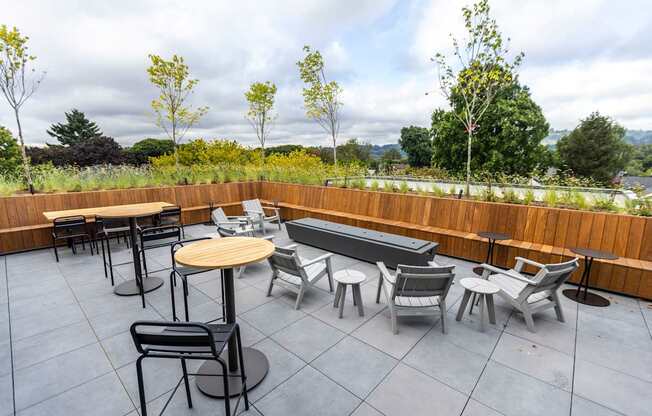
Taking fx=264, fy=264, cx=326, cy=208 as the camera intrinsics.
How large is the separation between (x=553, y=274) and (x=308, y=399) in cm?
256

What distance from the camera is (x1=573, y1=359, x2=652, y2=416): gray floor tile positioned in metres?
1.80

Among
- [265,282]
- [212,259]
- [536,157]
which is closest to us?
[212,259]

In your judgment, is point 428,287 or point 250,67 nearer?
point 428,287

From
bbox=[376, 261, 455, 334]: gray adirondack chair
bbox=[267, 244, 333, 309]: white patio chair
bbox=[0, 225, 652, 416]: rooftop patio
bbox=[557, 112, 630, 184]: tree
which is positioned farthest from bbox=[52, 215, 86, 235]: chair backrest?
bbox=[557, 112, 630, 184]: tree

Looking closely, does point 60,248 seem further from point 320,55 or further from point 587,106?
point 587,106

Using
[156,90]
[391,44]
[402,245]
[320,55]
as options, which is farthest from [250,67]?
[402,245]

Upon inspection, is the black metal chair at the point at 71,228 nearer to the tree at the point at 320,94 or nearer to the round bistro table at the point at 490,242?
the tree at the point at 320,94

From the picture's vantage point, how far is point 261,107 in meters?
9.48

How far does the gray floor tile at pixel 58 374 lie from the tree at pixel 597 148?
30.6 m

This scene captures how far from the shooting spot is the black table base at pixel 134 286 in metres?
3.39

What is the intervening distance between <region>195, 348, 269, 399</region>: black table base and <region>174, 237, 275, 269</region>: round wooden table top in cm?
79

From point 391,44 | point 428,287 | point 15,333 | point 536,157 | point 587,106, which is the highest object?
point 587,106

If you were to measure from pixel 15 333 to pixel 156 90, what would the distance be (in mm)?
6702

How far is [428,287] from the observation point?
2590 mm
